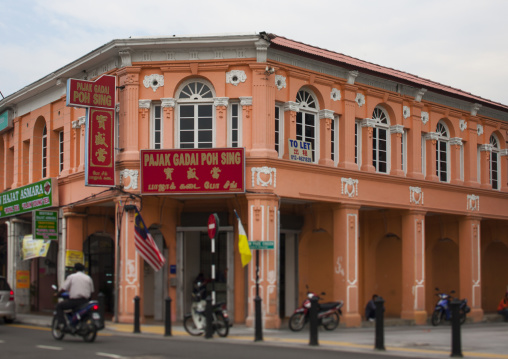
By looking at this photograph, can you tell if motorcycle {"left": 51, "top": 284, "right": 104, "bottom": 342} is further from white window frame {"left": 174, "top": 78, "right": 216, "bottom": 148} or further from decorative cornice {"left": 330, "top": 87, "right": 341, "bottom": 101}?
decorative cornice {"left": 330, "top": 87, "right": 341, "bottom": 101}

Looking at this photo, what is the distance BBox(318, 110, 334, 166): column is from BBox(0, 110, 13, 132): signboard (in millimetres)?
13559

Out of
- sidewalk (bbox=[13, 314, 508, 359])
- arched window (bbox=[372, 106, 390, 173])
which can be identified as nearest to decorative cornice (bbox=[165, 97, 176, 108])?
sidewalk (bbox=[13, 314, 508, 359])

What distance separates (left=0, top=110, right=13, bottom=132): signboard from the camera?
32.7 meters

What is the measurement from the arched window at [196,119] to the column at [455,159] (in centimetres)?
1121

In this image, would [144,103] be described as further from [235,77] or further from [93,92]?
[235,77]

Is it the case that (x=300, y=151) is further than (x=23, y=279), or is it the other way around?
(x=23, y=279)

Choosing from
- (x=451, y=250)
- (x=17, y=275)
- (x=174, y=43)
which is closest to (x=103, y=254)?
(x=17, y=275)

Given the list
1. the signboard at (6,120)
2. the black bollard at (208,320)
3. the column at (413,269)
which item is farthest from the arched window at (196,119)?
the signboard at (6,120)

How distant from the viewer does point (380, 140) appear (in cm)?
2881

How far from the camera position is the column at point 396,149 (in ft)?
94.7

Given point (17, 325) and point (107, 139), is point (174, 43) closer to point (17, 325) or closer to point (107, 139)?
point (107, 139)

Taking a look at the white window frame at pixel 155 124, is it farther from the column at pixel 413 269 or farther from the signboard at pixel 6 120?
the signboard at pixel 6 120

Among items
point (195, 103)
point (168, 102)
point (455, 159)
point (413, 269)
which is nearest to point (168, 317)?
point (168, 102)

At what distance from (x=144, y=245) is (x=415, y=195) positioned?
1071 centimetres
